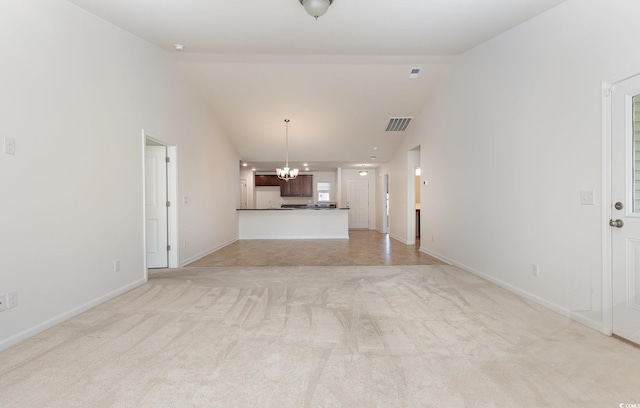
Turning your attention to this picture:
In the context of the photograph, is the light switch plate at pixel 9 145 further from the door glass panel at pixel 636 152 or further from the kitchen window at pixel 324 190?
the kitchen window at pixel 324 190

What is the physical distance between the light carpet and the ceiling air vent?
180 inches

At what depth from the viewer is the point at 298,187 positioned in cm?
1187

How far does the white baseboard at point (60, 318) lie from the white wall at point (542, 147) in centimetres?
446

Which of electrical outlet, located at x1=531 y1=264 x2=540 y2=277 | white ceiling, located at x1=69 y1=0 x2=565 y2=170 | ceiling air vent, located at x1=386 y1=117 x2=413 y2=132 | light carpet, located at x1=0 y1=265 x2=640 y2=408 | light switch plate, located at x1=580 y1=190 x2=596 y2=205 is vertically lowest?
light carpet, located at x1=0 y1=265 x2=640 y2=408

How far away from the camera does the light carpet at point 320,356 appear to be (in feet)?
5.35

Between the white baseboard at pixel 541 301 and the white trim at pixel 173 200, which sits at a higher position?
the white trim at pixel 173 200

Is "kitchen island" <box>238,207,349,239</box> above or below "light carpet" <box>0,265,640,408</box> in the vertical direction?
above

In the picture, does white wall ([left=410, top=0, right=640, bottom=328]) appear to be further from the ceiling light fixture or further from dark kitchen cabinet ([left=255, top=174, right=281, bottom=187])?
dark kitchen cabinet ([left=255, top=174, right=281, bottom=187])

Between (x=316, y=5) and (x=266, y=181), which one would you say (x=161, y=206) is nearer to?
(x=316, y=5)

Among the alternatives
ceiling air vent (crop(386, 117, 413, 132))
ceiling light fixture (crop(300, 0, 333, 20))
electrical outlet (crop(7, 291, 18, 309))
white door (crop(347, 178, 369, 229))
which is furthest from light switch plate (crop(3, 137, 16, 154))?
white door (crop(347, 178, 369, 229))

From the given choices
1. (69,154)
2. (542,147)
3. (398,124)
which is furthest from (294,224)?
(542,147)

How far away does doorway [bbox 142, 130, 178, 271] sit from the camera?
185 inches

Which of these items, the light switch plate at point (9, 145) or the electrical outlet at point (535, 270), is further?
the electrical outlet at point (535, 270)

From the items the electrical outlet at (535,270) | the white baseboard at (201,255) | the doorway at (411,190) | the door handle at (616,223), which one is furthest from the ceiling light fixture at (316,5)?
the doorway at (411,190)
